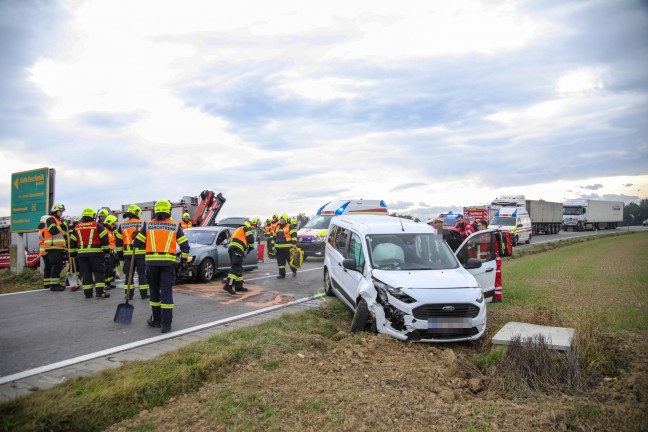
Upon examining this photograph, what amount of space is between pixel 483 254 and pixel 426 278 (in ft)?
7.33

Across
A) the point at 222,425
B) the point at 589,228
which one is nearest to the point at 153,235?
the point at 222,425

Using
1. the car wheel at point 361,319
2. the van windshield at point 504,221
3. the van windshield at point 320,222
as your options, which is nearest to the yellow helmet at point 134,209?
the car wheel at point 361,319

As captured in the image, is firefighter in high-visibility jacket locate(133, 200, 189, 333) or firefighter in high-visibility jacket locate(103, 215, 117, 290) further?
firefighter in high-visibility jacket locate(103, 215, 117, 290)

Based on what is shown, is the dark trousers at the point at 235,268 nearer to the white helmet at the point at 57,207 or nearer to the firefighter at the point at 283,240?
the firefighter at the point at 283,240

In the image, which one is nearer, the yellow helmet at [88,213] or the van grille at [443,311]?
the van grille at [443,311]

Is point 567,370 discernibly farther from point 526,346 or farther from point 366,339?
point 366,339

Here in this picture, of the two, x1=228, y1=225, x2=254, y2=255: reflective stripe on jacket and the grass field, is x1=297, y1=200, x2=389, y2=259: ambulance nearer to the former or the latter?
x1=228, y1=225, x2=254, y2=255: reflective stripe on jacket

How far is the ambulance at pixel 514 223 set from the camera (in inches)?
1192

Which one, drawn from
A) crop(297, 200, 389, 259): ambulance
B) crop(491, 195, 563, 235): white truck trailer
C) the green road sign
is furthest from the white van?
crop(491, 195, 563, 235): white truck trailer

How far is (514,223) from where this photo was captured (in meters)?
30.8

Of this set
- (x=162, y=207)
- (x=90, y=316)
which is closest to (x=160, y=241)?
(x=162, y=207)

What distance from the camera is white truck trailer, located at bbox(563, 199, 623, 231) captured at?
5412 centimetres

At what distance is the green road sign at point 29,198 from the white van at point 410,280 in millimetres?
9550

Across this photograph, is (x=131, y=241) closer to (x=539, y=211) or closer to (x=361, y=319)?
(x=361, y=319)
